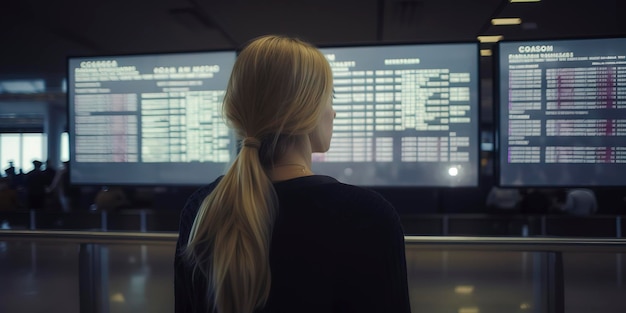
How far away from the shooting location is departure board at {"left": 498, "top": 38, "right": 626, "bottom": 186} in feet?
8.07

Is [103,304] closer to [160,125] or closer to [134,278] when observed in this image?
[134,278]

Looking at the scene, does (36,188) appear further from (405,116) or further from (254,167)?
(254,167)

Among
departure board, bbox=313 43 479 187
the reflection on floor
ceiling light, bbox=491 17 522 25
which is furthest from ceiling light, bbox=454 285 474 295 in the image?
ceiling light, bbox=491 17 522 25

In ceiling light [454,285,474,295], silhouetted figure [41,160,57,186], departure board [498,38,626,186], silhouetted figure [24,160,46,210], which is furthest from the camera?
silhouetted figure [41,160,57,186]

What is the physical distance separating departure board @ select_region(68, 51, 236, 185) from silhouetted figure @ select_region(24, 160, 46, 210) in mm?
2635

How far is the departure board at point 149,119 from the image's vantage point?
273 cm

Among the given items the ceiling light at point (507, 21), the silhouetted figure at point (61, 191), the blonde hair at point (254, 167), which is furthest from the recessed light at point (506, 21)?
the silhouetted figure at point (61, 191)

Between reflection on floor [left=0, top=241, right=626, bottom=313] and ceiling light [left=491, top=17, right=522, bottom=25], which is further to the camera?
ceiling light [left=491, top=17, right=522, bottom=25]

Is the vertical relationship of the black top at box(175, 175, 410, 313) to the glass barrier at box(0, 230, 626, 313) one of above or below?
above

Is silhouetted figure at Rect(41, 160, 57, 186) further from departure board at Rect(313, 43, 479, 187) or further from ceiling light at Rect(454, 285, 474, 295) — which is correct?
ceiling light at Rect(454, 285, 474, 295)

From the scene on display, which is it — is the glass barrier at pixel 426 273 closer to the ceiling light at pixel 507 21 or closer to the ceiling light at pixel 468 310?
the ceiling light at pixel 468 310

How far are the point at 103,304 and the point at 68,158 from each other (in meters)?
0.99

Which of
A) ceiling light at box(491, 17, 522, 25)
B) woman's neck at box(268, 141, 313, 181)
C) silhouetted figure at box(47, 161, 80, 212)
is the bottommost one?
silhouetted figure at box(47, 161, 80, 212)

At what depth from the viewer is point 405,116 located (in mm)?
2574
